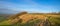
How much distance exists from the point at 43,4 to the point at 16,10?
50 centimetres

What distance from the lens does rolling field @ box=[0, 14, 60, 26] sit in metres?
2.67

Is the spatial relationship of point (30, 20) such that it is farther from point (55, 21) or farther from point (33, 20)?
point (55, 21)

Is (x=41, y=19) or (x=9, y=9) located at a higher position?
(x=9, y=9)

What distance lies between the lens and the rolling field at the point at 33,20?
2.67 metres

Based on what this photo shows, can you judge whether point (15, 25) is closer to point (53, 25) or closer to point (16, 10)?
point (16, 10)

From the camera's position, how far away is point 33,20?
268cm

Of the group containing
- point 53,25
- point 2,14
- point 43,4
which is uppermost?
point 43,4

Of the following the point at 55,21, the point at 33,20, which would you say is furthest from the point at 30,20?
the point at 55,21

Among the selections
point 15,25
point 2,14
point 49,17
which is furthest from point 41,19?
point 2,14

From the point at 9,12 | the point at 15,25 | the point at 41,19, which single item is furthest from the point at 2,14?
the point at 41,19

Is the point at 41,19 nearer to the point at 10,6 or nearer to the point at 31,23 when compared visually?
the point at 31,23

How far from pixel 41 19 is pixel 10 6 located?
24.1 inches

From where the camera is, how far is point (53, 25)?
105 inches

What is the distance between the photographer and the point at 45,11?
8.87 feet
